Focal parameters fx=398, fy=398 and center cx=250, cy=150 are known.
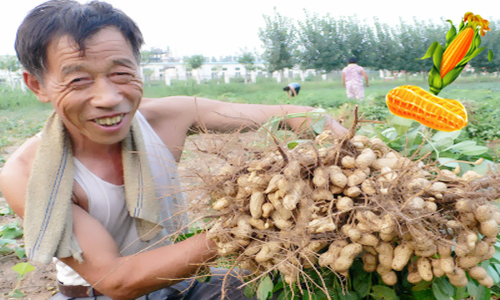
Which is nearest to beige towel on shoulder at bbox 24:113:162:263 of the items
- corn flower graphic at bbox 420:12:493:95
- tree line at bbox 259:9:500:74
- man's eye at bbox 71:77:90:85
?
man's eye at bbox 71:77:90:85

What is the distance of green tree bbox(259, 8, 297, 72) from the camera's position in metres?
25.4

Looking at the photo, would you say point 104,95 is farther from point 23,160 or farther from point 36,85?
point 23,160

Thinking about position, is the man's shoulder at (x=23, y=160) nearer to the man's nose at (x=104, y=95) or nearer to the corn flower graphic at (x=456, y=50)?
the man's nose at (x=104, y=95)

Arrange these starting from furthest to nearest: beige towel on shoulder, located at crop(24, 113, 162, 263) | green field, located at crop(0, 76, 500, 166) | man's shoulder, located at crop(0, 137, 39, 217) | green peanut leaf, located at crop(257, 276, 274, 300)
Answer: green field, located at crop(0, 76, 500, 166) → man's shoulder, located at crop(0, 137, 39, 217) → beige towel on shoulder, located at crop(24, 113, 162, 263) → green peanut leaf, located at crop(257, 276, 274, 300)

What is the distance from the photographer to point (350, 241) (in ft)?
3.24

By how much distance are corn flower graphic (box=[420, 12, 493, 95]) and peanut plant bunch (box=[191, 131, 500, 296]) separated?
417 millimetres

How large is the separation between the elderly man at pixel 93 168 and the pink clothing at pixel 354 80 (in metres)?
7.18

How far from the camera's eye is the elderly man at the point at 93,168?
1.27m

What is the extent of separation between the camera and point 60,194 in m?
1.39

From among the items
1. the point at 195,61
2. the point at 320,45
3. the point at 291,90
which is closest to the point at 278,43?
the point at 320,45

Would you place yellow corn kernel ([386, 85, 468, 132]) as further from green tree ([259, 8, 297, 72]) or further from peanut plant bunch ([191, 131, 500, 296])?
green tree ([259, 8, 297, 72])

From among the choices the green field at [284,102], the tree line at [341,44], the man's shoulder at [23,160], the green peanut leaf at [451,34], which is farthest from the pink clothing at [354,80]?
the tree line at [341,44]

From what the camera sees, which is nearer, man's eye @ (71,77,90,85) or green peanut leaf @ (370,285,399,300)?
green peanut leaf @ (370,285,399,300)

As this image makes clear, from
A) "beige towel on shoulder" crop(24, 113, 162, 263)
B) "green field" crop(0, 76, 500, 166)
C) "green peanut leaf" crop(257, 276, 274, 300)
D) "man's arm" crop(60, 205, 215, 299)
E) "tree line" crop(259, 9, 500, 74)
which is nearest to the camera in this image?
"green peanut leaf" crop(257, 276, 274, 300)
